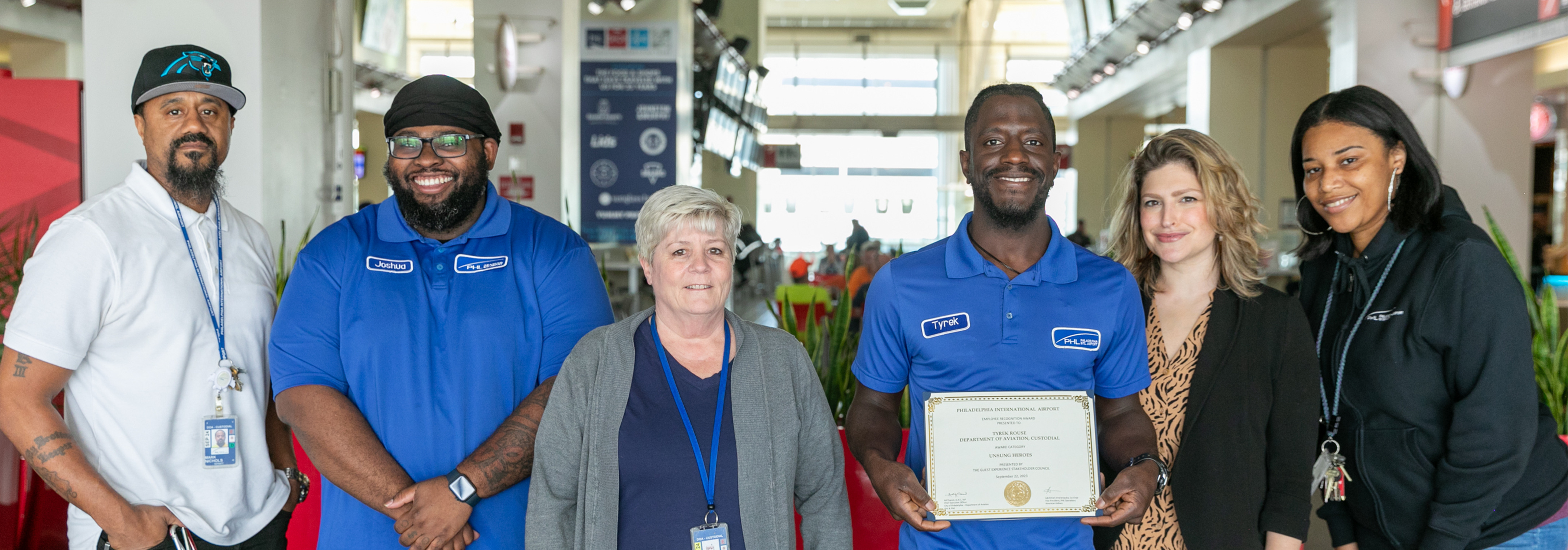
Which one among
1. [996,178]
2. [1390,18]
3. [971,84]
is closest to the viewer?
[996,178]

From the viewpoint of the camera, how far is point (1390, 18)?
7.39m

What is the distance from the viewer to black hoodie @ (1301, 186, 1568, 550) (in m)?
1.71

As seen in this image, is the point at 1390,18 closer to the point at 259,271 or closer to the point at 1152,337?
the point at 1152,337

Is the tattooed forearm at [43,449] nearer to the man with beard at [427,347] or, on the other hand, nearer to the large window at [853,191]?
the man with beard at [427,347]

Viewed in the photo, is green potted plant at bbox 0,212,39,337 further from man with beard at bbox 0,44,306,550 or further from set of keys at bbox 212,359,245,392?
set of keys at bbox 212,359,245,392

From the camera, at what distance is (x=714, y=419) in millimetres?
1651

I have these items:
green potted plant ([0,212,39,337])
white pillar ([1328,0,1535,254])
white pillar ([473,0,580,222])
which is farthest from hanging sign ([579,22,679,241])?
white pillar ([1328,0,1535,254])

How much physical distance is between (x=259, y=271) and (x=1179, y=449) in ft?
6.30

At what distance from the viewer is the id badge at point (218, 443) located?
6.07 feet

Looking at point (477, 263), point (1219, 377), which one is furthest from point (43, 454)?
point (1219, 377)

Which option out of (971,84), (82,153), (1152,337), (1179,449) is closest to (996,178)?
(1152,337)

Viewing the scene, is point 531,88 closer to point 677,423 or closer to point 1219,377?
point 677,423

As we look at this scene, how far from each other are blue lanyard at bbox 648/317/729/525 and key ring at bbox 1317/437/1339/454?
1207mm

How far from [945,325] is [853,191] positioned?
77.9 feet
